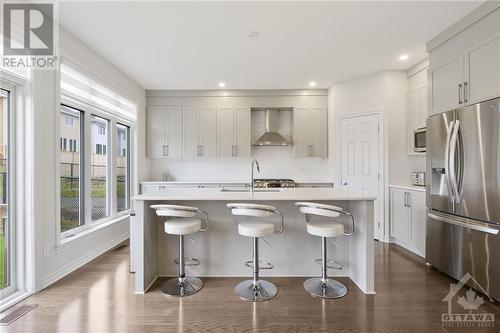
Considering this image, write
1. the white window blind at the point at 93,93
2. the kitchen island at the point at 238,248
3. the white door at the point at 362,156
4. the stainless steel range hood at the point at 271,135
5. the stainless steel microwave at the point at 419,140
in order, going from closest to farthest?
the kitchen island at the point at 238,248, the white window blind at the point at 93,93, the stainless steel microwave at the point at 419,140, the white door at the point at 362,156, the stainless steel range hood at the point at 271,135

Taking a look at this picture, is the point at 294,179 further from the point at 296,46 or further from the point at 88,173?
the point at 88,173

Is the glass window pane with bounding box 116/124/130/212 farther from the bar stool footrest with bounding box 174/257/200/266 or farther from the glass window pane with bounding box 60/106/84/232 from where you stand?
the bar stool footrest with bounding box 174/257/200/266

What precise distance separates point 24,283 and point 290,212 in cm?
279

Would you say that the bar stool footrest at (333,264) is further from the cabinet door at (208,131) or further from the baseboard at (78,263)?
the cabinet door at (208,131)

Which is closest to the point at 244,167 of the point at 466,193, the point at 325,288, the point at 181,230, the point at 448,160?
the point at 181,230

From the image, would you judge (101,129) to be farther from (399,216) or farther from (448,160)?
(399,216)

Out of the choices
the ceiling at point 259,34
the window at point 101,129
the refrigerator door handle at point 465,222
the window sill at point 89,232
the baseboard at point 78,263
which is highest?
the ceiling at point 259,34

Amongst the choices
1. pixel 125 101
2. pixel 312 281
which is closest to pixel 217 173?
pixel 125 101

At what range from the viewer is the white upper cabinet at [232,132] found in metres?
5.38

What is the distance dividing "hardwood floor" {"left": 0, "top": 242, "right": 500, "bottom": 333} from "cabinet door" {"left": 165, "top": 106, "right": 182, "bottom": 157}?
2.90 m

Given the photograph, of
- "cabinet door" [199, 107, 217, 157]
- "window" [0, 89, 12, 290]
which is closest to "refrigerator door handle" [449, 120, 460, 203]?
"cabinet door" [199, 107, 217, 157]

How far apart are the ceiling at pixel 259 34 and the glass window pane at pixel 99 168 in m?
1.03

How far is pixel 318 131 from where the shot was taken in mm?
5344

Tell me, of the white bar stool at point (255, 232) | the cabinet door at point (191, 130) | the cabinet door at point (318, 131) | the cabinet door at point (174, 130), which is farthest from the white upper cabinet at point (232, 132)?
the white bar stool at point (255, 232)
